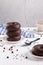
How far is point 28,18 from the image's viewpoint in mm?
2900

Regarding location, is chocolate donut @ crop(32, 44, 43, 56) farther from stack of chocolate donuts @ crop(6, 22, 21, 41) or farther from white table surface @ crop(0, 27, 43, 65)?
stack of chocolate donuts @ crop(6, 22, 21, 41)

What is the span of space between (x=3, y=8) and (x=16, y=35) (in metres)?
1.63

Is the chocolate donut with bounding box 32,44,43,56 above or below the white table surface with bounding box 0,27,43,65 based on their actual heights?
above

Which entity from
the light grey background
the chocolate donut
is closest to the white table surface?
the chocolate donut

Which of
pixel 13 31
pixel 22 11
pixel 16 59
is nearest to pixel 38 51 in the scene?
pixel 16 59

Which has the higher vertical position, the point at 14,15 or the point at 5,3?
the point at 5,3

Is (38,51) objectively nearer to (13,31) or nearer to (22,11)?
(13,31)

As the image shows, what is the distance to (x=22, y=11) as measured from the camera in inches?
113

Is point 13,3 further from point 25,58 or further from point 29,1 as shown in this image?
point 25,58

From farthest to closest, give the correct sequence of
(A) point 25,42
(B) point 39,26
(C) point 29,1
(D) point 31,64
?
(C) point 29,1
(B) point 39,26
(A) point 25,42
(D) point 31,64

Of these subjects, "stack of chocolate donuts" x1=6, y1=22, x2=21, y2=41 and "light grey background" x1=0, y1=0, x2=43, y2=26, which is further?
"light grey background" x1=0, y1=0, x2=43, y2=26

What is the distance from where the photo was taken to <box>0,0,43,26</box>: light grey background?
2.85 meters

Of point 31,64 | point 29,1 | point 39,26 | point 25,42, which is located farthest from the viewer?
point 29,1

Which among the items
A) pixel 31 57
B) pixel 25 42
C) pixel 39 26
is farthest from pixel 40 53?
pixel 39 26
